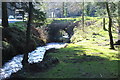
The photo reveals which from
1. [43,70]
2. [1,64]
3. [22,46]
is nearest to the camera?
[43,70]

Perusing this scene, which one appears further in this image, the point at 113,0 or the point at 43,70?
the point at 113,0

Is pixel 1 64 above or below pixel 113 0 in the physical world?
below

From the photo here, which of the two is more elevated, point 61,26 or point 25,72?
point 61,26

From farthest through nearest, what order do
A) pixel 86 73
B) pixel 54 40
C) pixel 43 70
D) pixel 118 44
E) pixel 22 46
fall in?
pixel 54 40, pixel 118 44, pixel 22 46, pixel 43 70, pixel 86 73

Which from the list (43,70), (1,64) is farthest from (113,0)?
(1,64)

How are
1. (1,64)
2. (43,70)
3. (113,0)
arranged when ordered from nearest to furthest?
(43,70) < (1,64) < (113,0)

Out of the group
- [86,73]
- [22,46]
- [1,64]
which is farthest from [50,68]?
[22,46]

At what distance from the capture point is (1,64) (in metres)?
17.0

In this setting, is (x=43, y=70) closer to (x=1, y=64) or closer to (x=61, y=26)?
(x=1, y=64)

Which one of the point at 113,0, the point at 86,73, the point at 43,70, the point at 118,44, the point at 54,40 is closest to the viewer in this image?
the point at 86,73

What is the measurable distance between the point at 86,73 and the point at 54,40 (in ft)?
133

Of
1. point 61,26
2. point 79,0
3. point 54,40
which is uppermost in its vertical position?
point 79,0

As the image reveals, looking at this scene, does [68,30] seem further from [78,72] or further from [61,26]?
[78,72]

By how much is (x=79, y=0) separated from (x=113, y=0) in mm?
20707
